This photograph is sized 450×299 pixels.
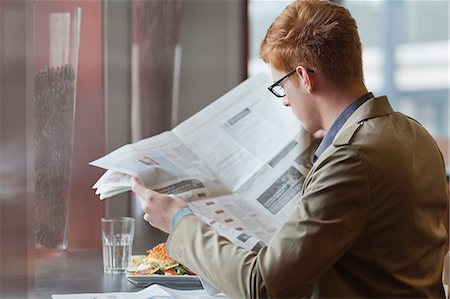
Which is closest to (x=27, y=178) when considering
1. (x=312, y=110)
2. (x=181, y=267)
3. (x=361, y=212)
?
(x=361, y=212)

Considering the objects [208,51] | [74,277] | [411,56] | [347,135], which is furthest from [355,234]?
[411,56]

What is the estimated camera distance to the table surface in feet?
5.05

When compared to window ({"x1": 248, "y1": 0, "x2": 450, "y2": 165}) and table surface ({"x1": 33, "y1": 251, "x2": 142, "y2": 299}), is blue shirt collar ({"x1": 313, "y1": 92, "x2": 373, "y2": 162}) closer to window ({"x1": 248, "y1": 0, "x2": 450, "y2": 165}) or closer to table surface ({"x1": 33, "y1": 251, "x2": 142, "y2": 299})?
table surface ({"x1": 33, "y1": 251, "x2": 142, "y2": 299})

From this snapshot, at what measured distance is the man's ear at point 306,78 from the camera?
142 cm

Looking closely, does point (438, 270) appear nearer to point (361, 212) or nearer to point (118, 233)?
point (361, 212)

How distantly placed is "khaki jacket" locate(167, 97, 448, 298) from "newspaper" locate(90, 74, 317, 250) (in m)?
0.22

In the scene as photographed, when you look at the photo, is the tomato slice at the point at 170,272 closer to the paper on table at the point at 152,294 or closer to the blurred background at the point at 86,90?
the paper on table at the point at 152,294

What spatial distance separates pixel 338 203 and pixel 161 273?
0.55 m

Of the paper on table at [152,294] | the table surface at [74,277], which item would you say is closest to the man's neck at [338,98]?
the paper on table at [152,294]

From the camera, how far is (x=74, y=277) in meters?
1.66

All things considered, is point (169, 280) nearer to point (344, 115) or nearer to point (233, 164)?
point (233, 164)

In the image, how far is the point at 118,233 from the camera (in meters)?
1.78

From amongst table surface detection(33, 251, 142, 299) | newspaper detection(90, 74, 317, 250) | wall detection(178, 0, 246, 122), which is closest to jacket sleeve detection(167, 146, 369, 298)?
newspaper detection(90, 74, 317, 250)

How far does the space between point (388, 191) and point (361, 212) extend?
0.06 metres
